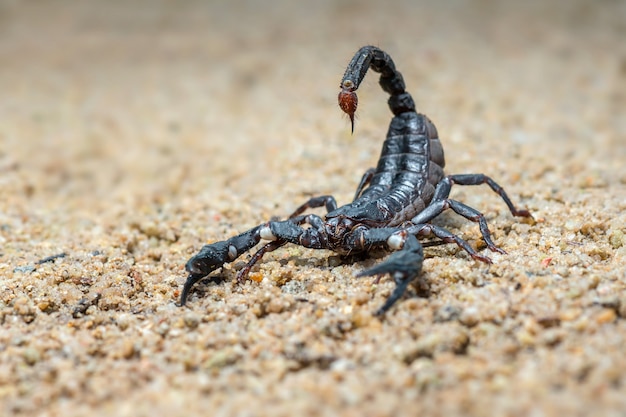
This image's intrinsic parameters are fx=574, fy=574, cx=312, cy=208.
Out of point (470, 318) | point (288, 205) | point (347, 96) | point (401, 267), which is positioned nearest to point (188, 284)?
point (401, 267)

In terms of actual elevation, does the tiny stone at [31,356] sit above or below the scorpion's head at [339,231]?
below

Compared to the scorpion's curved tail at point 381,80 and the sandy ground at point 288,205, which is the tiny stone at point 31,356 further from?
the scorpion's curved tail at point 381,80

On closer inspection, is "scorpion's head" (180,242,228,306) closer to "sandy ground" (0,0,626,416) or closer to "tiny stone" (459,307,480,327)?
"sandy ground" (0,0,626,416)

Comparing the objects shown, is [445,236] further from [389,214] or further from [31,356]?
[31,356]

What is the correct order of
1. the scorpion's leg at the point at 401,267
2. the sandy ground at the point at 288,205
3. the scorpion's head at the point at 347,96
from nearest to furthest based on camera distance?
the sandy ground at the point at 288,205, the scorpion's leg at the point at 401,267, the scorpion's head at the point at 347,96

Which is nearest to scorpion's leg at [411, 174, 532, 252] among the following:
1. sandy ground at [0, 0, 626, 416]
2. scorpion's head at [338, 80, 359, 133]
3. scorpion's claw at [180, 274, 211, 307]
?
sandy ground at [0, 0, 626, 416]

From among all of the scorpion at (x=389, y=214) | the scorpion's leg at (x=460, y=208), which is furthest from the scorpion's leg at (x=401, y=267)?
the scorpion's leg at (x=460, y=208)
